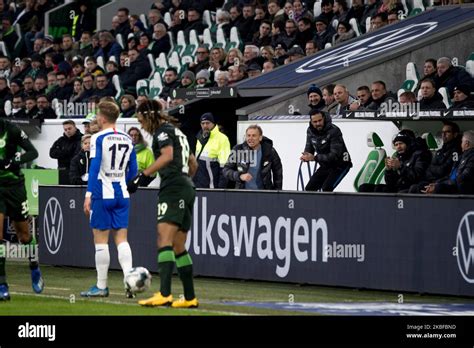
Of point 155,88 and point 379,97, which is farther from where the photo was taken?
point 155,88

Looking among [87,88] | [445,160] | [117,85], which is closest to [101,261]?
[445,160]

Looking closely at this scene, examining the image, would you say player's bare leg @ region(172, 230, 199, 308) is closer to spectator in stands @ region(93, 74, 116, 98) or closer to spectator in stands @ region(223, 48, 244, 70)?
spectator in stands @ region(223, 48, 244, 70)

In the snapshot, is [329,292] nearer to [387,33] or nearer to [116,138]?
[116,138]

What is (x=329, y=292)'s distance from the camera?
1639 centimetres

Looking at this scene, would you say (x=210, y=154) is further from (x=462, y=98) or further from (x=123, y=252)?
(x=123, y=252)

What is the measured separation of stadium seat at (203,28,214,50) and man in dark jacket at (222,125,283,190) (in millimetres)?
9167

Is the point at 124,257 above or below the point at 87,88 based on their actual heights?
below

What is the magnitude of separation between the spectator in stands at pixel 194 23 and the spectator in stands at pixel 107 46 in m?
2.30

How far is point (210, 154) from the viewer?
2155cm

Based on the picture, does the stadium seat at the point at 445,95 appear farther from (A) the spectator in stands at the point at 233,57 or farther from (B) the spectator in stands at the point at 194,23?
(B) the spectator in stands at the point at 194,23

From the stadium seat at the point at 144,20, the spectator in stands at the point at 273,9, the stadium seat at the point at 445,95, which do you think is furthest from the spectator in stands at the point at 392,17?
the stadium seat at the point at 144,20

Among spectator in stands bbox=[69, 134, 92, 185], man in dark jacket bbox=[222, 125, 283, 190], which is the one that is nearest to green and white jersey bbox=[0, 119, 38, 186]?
man in dark jacket bbox=[222, 125, 283, 190]

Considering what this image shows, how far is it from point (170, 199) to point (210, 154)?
8251 millimetres

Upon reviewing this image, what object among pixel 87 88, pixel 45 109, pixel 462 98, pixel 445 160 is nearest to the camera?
pixel 445 160
